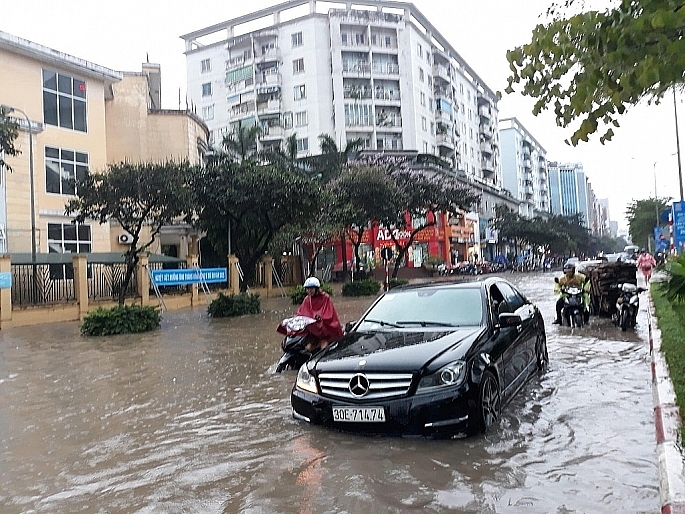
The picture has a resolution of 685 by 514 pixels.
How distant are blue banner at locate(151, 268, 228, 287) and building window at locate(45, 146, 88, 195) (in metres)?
7.81

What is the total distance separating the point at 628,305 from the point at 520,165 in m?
97.5

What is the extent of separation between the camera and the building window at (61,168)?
27.3m

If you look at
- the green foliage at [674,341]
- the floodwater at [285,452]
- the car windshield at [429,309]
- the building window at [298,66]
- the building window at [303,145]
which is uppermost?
the building window at [298,66]

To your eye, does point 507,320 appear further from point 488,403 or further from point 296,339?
point 296,339

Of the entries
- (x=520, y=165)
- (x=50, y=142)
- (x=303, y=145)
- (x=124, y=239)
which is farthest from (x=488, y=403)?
(x=520, y=165)

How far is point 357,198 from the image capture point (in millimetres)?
28281

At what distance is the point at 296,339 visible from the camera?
840 cm

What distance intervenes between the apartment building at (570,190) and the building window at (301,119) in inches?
4040

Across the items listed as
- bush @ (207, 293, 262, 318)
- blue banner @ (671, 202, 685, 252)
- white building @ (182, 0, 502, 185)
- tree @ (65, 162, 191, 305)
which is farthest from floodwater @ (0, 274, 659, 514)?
white building @ (182, 0, 502, 185)

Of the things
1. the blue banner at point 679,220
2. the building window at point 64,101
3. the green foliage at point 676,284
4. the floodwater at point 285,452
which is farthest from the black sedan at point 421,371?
the building window at point 64,101

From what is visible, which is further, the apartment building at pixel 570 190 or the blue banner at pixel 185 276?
the apartment building at pixel 570 190

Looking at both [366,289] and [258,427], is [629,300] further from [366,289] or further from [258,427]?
[366,289]

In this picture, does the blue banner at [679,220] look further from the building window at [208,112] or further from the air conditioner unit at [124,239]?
the building window at [208,112]

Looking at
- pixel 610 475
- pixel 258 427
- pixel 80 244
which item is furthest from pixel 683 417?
pixel 80 244
